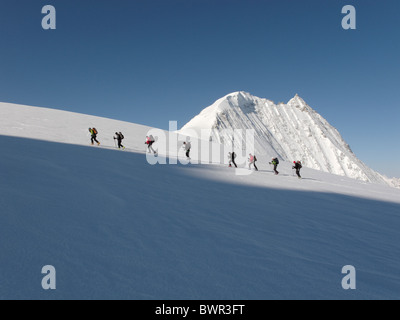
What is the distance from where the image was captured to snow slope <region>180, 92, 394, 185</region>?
149812mm

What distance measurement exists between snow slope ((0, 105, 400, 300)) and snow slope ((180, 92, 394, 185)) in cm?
12738

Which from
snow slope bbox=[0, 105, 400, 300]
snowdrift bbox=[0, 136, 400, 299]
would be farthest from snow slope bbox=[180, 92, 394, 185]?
snowdrift bbox=[0, 136, 400, 299]

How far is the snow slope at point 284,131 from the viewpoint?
14981cm

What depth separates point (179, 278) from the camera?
3.84m

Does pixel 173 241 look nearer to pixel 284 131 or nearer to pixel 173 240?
pixel 173 240

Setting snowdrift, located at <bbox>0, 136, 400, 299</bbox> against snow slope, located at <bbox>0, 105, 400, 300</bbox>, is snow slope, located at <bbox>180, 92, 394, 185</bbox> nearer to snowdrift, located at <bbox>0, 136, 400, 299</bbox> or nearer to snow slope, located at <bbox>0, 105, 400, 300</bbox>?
snow slope, located at <bbox>0, 105, 400, 300</bbox>

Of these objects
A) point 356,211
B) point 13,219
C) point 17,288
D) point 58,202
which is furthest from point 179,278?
point 356,211

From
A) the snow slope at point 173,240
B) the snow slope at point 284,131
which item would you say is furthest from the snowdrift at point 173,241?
the snow slope at point 284,131

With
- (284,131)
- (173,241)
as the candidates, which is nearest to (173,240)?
(173,241)

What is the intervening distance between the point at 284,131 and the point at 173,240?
6785 inches

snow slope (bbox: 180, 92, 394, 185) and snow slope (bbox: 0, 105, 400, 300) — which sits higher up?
snow slope (bbox: 180, 92, 394, 185)

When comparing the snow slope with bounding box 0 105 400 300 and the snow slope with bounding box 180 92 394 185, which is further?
the snow slope with bounding box 180 92 394 185

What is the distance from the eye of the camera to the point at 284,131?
166 meters
